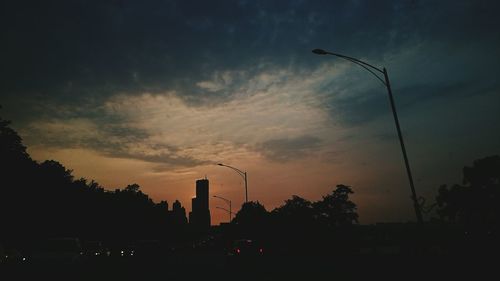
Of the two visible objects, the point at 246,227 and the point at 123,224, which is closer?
the point at 246,227

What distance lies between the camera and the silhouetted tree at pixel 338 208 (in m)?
109

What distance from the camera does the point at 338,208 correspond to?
109 metres

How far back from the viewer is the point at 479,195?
88688 mm

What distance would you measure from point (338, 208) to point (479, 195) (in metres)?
31.1

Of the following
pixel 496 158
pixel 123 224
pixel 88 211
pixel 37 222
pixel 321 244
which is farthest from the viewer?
pixel 123 224

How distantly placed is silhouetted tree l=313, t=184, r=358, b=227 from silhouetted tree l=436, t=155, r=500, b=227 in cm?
2173

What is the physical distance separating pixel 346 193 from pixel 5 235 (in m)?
73.7

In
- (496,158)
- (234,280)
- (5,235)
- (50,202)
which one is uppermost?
(496,158)

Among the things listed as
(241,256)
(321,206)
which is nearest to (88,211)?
(321,206)

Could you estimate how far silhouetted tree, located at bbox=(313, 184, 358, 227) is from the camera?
357 feet

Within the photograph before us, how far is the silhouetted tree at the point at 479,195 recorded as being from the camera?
85.2 metres

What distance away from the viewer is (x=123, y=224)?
404 feet

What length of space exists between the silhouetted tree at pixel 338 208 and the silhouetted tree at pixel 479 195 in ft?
71.3

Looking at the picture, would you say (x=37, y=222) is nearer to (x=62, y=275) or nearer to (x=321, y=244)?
(x=321, y=244)
